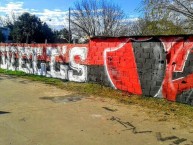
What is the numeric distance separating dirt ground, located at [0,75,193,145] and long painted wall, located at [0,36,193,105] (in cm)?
142

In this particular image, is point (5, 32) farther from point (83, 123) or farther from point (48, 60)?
point (83, 123)

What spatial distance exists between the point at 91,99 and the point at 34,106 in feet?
6.09

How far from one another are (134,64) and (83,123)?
13.8 feet

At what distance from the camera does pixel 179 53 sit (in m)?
9.21

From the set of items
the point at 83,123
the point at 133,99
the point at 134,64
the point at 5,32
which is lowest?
the point at 83,123

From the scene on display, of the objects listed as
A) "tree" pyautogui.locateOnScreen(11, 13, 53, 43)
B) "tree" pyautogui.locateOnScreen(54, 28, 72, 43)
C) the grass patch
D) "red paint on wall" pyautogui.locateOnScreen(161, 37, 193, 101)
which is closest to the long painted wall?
"red paint on wall" pyautogui.locateOnScreen(161, 37, 193, 101)

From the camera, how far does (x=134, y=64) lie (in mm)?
10727

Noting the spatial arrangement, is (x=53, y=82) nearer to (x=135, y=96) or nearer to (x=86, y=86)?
(x=86, y=86)

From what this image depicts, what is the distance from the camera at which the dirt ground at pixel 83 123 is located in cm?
593

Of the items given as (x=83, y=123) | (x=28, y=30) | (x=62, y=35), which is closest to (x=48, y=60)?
(x=83, y=123)

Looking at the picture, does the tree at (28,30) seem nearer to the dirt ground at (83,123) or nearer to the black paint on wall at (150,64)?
the black paint on wall at (150,64)

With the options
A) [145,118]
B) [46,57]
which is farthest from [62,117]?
[46,57]

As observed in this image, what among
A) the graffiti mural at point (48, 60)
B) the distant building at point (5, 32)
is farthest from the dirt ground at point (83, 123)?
the distant building at point (5, 32)

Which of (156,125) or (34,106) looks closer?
(156,125)
